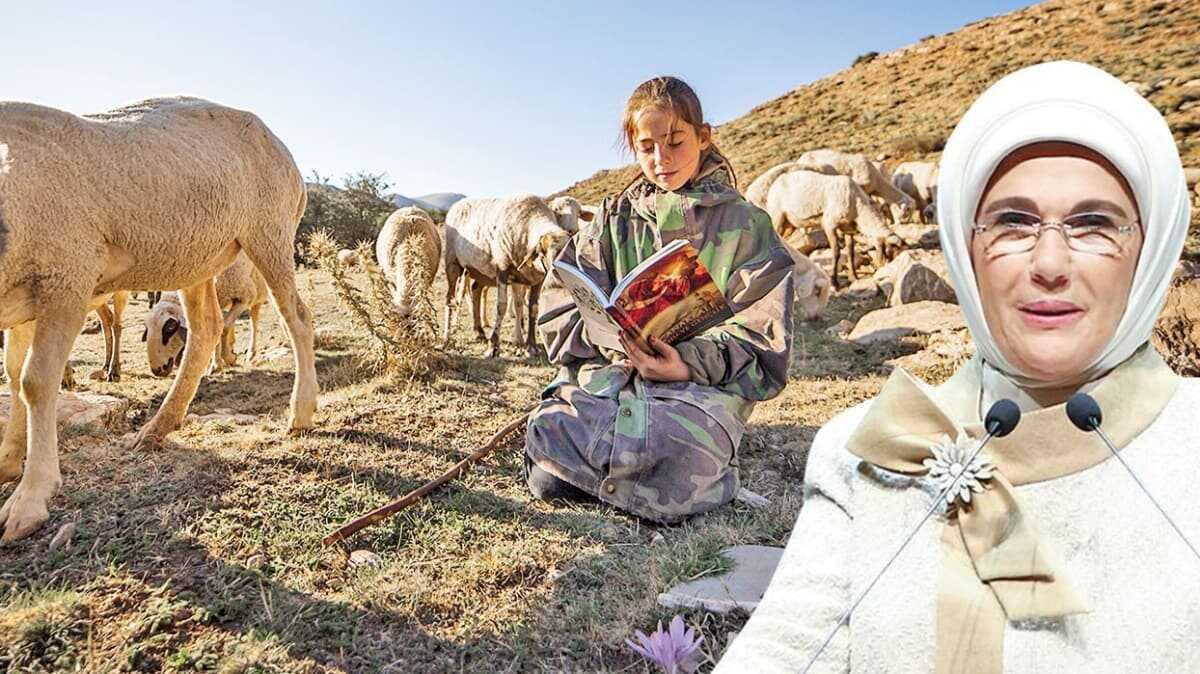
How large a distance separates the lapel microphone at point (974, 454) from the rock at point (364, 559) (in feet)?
7.87

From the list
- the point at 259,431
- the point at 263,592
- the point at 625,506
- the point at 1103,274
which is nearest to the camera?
the point at 1103,274

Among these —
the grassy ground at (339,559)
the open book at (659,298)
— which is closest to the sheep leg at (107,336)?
the grassy ground at (339,559)

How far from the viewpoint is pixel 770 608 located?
116cm

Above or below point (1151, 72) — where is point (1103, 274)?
below

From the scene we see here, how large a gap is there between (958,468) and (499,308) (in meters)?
7.66

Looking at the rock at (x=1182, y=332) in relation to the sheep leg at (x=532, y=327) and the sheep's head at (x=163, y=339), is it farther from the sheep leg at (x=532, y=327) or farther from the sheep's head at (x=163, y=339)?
the sheep's head at (x=163, y=339)

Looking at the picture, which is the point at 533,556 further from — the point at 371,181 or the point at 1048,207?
the point at 371,181

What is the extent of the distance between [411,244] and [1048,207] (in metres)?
6.66

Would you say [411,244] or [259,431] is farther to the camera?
[411,244]

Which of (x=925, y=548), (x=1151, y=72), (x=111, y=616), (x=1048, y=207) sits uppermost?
(x=1151, y=72)

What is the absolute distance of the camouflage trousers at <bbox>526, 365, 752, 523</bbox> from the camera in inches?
134

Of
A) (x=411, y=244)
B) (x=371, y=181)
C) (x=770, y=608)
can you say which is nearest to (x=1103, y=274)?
(x=770, y=608)

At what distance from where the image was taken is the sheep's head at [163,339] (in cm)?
776

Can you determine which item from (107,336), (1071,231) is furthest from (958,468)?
(107,336)
